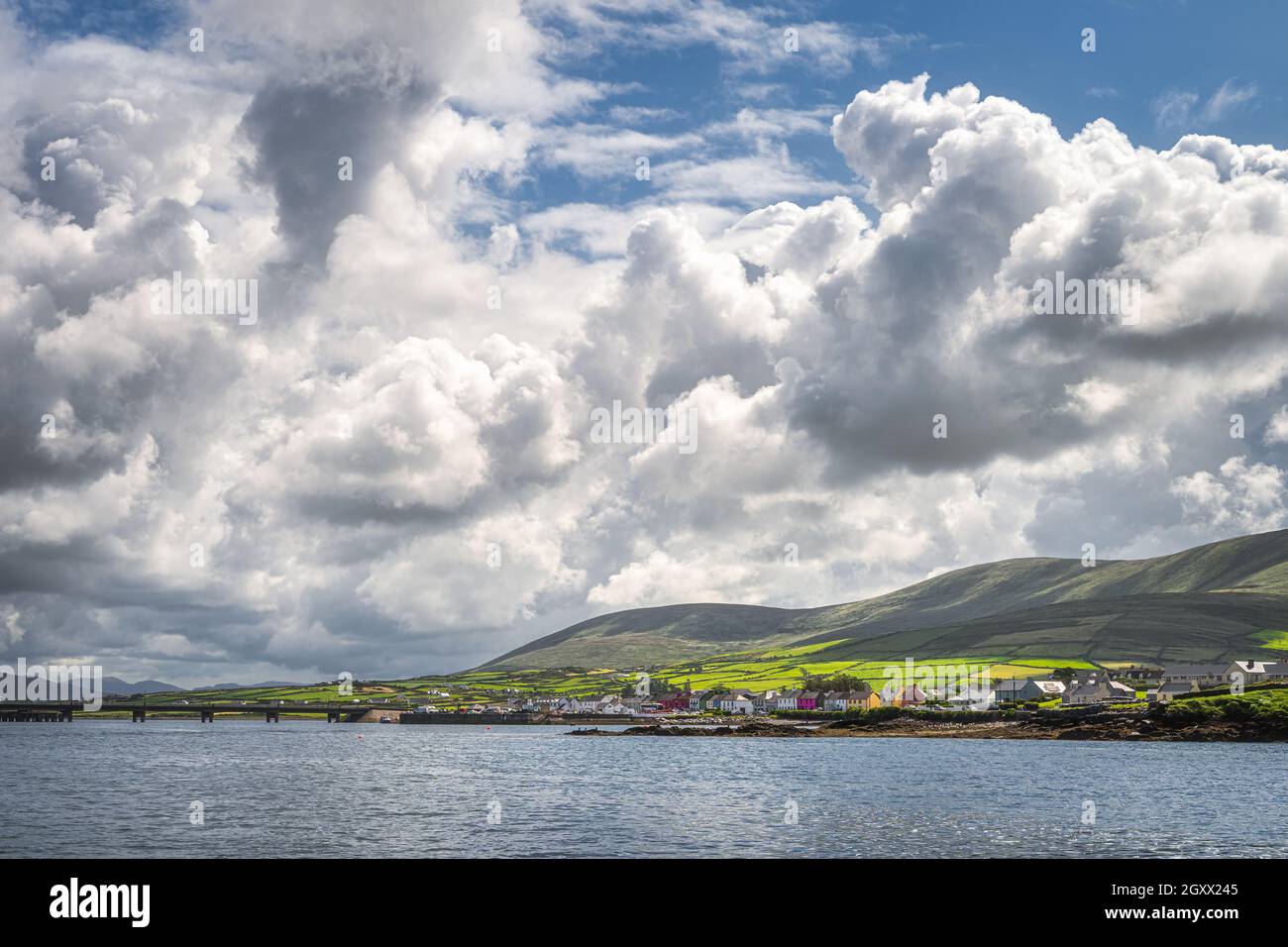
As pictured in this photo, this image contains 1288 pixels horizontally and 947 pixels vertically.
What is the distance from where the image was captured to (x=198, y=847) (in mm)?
56750

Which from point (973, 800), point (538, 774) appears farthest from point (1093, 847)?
point (538, 774)

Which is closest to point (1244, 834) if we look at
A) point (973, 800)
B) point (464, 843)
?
point (973, 800)

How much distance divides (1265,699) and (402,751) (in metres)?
138

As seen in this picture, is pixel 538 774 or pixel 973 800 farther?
pixel 538 774

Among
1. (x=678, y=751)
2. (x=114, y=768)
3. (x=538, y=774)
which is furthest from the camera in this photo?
(x=678, y=751)
